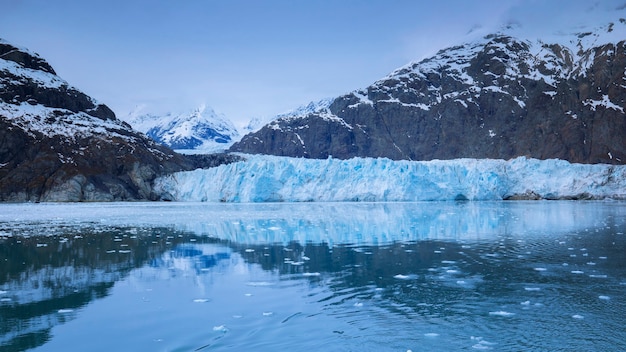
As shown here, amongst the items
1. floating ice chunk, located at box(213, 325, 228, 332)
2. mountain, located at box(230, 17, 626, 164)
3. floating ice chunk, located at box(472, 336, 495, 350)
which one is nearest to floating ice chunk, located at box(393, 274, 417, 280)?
floating ice chunk, located at box(472, 336, 495, 350)

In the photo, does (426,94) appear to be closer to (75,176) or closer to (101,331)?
(75,176)

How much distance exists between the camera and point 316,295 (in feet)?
A: 27.0

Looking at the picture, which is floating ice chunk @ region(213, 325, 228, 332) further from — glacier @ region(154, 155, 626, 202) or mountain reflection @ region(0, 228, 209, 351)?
glacier @ region(154, 155, 626, 202)

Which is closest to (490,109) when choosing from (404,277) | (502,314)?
(404,277)

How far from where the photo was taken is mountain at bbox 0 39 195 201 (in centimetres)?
6444

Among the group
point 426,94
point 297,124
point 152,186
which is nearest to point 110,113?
point 152,186

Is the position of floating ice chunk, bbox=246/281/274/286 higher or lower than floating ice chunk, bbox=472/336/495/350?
higher

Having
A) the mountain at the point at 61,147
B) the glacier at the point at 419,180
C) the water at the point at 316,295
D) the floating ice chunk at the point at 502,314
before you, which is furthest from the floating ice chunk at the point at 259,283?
the mountain at the point at 61,147

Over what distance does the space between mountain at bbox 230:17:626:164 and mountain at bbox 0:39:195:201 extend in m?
60.2

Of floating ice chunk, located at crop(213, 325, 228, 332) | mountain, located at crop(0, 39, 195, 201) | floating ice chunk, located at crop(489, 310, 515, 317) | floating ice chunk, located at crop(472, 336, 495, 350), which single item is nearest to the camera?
floating ice chunk, located at crop(472, 336, 495, 350)

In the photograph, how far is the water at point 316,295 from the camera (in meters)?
5.90

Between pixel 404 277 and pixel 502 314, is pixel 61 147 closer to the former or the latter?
pixel 404 277

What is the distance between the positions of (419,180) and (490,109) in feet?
266

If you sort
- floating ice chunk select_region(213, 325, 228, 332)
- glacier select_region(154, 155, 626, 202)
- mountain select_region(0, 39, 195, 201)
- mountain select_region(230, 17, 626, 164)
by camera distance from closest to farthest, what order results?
1. floating ice chunk select_region(213, 325, 228, 332)
2. glacier select_region(154, 155, 626, 202)
3. mountain select_region(0, 39, 195, 201)
4. mountain select_region(230, 17, 626, 164)
